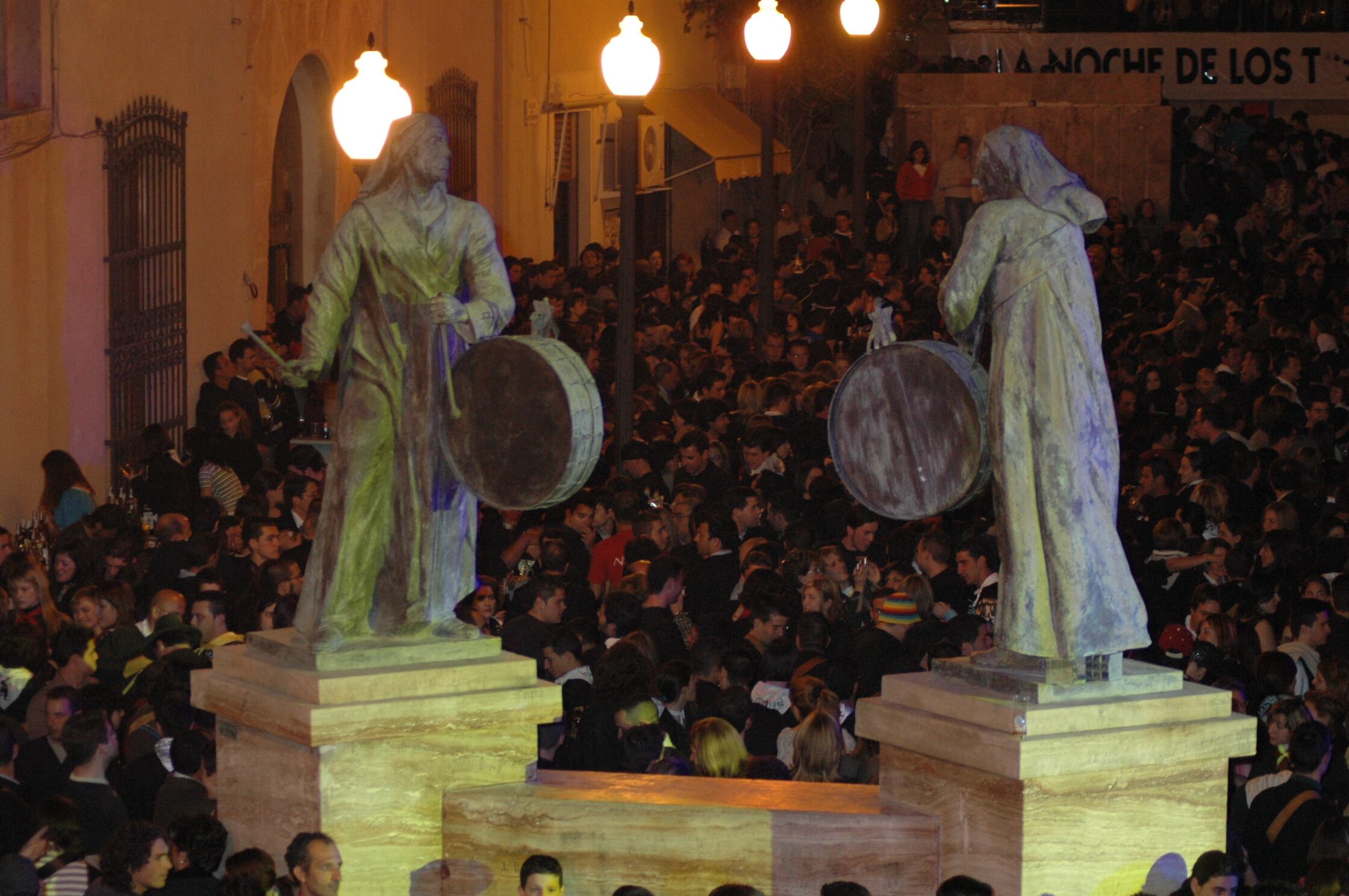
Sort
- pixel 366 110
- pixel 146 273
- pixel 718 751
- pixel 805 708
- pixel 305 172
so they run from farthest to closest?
1. pixel 305 172
2. pixel 146 273
3. pixel 366 110
4. pixel 805 708
5. pixel 718 751

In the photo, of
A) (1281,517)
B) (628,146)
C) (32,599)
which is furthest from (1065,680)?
(628,146)

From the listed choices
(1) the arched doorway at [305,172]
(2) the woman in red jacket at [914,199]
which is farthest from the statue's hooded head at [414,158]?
(2) the woman in red jacket at [914,199]

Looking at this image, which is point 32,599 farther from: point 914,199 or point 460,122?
point 914,199

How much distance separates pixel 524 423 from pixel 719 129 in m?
23.3

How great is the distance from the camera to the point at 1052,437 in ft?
20.9

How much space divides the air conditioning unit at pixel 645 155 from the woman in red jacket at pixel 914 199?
4250 millimetres

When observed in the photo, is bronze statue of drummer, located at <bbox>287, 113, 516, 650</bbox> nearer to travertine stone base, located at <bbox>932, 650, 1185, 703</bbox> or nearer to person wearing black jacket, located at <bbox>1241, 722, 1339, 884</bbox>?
travertine stone base, located at <bbox>932, 650, 1185, 703</bbox>

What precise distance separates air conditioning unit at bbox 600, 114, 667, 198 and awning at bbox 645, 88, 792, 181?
22 cm

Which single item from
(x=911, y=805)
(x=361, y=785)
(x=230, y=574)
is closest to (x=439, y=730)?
(x=361, y=785)

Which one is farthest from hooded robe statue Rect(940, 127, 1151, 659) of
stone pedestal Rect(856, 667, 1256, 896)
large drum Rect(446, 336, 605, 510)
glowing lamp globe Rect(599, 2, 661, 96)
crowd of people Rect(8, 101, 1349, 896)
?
glowing lamp globe Rect(599, 2, 661, 96)

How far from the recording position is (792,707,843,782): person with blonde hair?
7676mm

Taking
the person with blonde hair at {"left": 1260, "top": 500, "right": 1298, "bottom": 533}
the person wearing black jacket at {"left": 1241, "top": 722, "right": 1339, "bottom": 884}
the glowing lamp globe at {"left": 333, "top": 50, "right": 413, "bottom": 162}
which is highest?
the glowing lamp globe at {"left": 333, "top": 50, "right": 413, "bottom": 162}

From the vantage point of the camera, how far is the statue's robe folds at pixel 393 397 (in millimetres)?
7141

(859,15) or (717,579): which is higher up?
(859,15)
